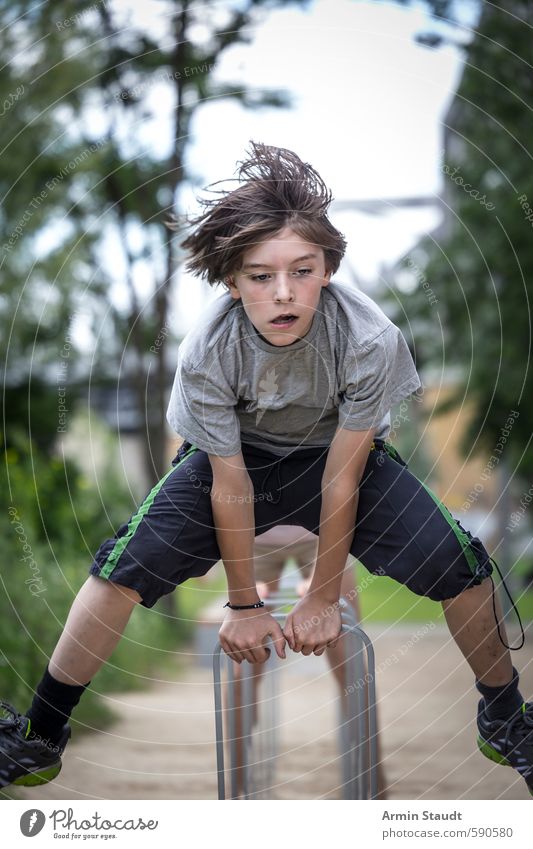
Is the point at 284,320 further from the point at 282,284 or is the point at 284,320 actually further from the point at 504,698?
the point at 504,698

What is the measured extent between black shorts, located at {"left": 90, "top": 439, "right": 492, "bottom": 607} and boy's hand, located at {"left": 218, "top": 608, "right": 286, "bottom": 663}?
0.18 m

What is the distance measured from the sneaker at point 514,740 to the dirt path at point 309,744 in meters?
0.99

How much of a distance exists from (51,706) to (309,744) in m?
2.86

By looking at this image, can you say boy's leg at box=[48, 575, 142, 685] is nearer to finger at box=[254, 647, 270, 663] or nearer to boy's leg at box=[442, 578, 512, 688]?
finger at box=[254, 647, 270, 663]

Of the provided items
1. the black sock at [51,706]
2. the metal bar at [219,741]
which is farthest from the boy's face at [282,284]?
the black sock at [51,706]

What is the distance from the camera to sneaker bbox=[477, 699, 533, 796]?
2.66 metres

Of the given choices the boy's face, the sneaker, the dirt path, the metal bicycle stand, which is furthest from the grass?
the boy's face

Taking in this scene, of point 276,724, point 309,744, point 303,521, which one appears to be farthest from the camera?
point 309,744

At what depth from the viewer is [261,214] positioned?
261 cm

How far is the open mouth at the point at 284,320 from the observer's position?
2568 mm

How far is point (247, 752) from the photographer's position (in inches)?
151

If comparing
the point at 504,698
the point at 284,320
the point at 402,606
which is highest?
the point at 284,320

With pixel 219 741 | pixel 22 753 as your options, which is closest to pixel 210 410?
pixel 219 741
